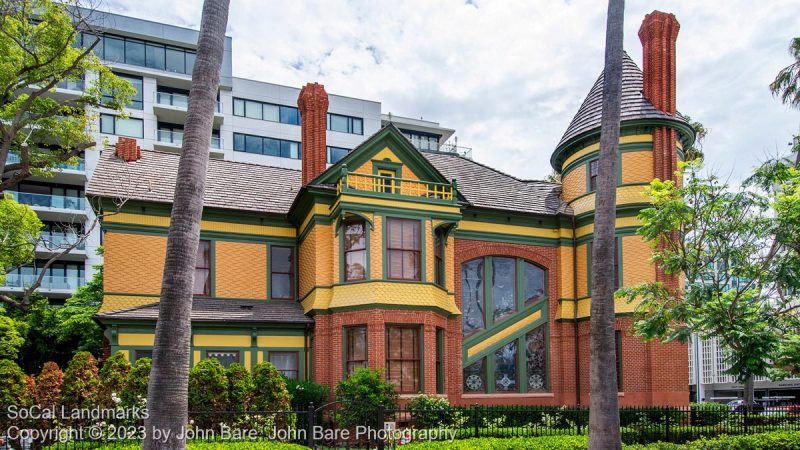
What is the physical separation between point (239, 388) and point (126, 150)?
12478 millimetres

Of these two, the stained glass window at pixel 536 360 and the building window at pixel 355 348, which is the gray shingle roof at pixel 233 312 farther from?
the stained glass window at pixel 536 360

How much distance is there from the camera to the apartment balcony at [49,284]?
45.8 metres

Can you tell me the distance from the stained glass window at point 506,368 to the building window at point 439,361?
2976 mm

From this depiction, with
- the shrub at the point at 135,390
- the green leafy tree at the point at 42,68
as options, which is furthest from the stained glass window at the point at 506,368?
the green leafy tree at the point at 42,68

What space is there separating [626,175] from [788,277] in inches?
395

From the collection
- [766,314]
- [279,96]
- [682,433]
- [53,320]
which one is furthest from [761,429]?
[279,96]

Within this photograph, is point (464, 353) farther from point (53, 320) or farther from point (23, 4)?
point (53, 320)

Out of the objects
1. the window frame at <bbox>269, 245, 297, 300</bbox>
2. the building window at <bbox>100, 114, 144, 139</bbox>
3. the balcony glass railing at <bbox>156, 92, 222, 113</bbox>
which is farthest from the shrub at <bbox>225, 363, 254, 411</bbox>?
the balcony glass railing at <bbox>156, 92, 222, 113</bbox>

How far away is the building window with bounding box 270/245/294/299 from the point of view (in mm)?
24672

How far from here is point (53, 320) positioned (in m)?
37.6

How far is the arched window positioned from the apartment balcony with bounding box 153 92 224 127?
33.4 metres

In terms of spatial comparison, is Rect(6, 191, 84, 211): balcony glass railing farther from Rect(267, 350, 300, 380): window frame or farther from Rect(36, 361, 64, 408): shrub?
Rect(36, 361, 64, 408): shrub

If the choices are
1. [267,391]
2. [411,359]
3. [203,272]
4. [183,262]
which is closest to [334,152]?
[203,272]

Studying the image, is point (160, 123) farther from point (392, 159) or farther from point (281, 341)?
point (281, 341)
